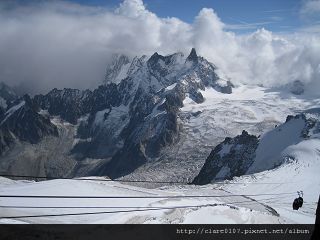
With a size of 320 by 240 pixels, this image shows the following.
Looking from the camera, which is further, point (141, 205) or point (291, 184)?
point (291, 184)

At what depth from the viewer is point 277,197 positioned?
87.1 metres

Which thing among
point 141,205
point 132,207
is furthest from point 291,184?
point 132,207

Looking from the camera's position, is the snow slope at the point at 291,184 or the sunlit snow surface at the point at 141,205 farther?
the snow slope at the point at 291,184

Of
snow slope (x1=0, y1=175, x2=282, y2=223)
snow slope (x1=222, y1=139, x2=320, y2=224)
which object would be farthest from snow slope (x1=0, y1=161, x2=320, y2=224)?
snow slope (x1=222, y1=139, x2=320, y2=224)

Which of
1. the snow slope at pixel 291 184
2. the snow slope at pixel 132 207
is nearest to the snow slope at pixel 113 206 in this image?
the snow slope at pixel 132 207

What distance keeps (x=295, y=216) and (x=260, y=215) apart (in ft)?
37.2

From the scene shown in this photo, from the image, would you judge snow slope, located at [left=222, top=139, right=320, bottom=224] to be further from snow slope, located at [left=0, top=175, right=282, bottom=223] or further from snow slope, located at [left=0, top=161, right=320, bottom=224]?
snow slope, located at [left=0, top=175, right=282, bottom=223]

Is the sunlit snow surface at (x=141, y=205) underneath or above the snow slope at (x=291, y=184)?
above

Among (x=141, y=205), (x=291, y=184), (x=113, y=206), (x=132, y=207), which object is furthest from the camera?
(x=291, y=184)

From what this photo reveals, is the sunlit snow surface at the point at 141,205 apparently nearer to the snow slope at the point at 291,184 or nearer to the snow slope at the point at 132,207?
the snow slope at the point at 132,207

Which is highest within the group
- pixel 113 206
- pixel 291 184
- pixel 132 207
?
pixel 132 207

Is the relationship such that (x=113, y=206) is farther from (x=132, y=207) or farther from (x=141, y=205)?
(x=141, y=205)
